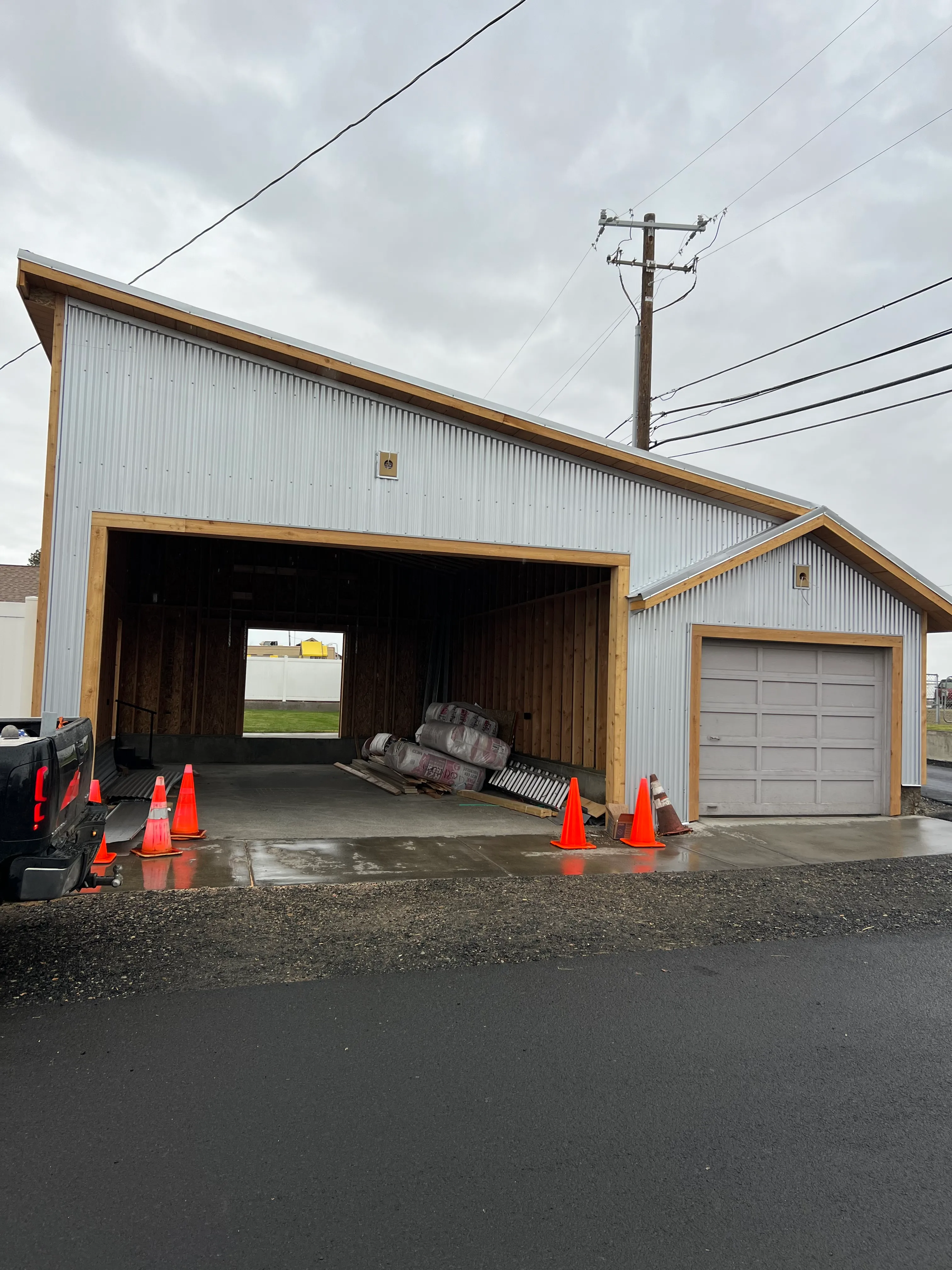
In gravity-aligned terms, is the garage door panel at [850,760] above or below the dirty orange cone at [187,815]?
above

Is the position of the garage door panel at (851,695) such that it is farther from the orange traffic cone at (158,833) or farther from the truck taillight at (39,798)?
the truck taillight at (39,798)

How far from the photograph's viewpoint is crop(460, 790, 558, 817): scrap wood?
38.0 ft

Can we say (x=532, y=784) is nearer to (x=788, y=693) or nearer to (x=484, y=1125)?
(x=788, y=693)

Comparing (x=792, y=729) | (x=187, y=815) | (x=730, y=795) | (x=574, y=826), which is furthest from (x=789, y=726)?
(x=187, y=815)

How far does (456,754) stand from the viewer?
13805mm

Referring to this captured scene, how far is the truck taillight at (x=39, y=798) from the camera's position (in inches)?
176

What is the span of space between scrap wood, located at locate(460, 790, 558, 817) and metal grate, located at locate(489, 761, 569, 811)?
12 centimetres

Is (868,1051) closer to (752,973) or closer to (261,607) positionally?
(752,973)

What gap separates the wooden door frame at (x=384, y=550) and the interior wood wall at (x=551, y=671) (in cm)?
46

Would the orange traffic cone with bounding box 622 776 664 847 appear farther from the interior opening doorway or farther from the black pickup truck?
the interior opening doorway

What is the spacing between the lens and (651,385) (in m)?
15.8

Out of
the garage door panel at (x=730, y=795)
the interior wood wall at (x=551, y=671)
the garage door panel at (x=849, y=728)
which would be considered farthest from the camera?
the interior wood wall at (x=551, y=671)

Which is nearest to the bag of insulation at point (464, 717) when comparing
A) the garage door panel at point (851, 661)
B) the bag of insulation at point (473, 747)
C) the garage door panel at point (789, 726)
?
the bag of insulation at point (473, 747)

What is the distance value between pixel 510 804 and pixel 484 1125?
887cm
